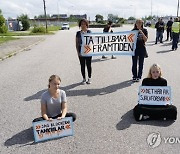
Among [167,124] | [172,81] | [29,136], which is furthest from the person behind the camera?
[172,81]

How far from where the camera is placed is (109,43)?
7.78 metres

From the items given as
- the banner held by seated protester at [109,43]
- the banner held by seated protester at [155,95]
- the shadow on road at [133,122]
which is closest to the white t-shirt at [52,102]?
the shadow on road at [133,122]

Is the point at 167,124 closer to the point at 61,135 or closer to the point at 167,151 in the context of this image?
the point at 167,151

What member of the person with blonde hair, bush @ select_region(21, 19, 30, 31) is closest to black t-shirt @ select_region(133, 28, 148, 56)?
the person with blonde hair

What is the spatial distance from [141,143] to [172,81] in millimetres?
4057

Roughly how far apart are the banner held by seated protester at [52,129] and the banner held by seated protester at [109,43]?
133 inches

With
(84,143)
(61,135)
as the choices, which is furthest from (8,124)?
(84,143)

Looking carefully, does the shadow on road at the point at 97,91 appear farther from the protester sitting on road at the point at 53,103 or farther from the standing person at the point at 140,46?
the protester sitting on road at the point at 53,103

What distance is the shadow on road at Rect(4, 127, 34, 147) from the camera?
13.3 feet

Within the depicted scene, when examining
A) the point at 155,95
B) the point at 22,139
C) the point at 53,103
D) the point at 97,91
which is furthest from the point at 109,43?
the point at 22,139

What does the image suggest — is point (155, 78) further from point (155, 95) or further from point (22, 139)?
point (22, 139)

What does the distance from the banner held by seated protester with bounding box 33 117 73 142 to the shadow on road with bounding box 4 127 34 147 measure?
0.17 meters

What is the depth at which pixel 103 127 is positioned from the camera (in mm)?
4520

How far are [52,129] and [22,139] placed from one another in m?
0.53
